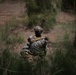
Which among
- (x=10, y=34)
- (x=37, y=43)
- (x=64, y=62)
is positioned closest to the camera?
(x=64, y=62)

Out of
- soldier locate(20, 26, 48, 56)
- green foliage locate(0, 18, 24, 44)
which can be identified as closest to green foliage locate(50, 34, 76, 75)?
soldier locate(20, 26, 48, 56)

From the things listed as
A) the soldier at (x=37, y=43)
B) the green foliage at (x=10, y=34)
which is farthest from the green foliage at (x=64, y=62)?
the green foliage at (x=10, y=34)

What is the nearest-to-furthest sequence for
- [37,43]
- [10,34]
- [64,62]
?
1. [64,62]
2. [37,43]
3. [10,34]

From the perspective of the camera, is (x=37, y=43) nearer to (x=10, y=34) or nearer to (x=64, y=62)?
(x=64, y=62)

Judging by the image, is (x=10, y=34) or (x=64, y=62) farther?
(x=10, y=34)

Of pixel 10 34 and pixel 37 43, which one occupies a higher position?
pixel 37 43

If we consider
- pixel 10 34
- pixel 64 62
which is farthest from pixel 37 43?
pixel 10 34

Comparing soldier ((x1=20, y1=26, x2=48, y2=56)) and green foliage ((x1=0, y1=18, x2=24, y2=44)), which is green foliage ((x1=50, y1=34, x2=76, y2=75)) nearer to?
soldier ((x1=20, y1=26, x2=48, y2=56))

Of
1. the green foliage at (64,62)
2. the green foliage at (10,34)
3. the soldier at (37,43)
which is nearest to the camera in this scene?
the green foliage at (64,62)

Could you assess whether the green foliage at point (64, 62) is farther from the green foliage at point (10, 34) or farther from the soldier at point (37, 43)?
the green foliage at point (10, 34)

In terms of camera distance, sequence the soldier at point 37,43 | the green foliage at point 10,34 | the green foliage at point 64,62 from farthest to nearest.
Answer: the green foliage at point 10,34 → the soldier at point 37,43 → the green foliage at point 64,62

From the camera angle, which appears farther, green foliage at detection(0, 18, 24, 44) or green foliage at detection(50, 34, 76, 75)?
green foliage at detection(0, 18, 24, 44)

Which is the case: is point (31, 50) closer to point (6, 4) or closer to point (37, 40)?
point (37, 40)

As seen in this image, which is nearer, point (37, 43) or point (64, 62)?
point (64, 62)
